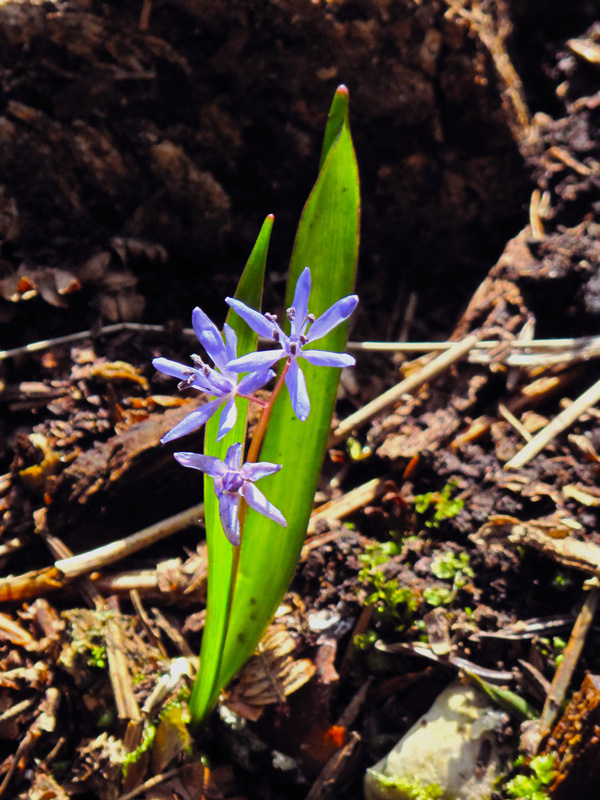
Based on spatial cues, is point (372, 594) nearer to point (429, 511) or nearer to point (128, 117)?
point (429, 511)

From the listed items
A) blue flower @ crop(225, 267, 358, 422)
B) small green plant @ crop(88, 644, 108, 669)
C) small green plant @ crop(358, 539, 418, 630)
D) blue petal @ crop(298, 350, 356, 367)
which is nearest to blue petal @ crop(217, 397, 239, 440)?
blue flower @ crop(225, 267, 358, 422)

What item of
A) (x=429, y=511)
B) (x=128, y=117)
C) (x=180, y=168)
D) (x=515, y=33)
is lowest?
(x=429, y=511)

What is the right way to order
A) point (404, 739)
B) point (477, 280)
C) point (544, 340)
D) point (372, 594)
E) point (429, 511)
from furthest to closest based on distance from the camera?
point (477, 280), point (544, 340), point (429, 511), point (372, 594), point (404, 739)

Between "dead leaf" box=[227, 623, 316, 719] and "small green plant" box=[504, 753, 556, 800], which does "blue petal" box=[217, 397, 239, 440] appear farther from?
"small green plant" box=[504, 753, 556, 800]

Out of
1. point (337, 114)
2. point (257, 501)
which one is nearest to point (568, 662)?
point (257, 501)

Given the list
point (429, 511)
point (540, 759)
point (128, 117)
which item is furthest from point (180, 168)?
point (540, 759)

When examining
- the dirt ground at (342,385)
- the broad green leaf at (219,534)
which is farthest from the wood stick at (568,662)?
the broad green leaf at (219,534)

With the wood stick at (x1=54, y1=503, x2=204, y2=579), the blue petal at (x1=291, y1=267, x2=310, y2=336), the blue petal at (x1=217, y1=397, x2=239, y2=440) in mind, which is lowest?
the wood stick at (x1=54, y1=503, x2=204, y2=579)
